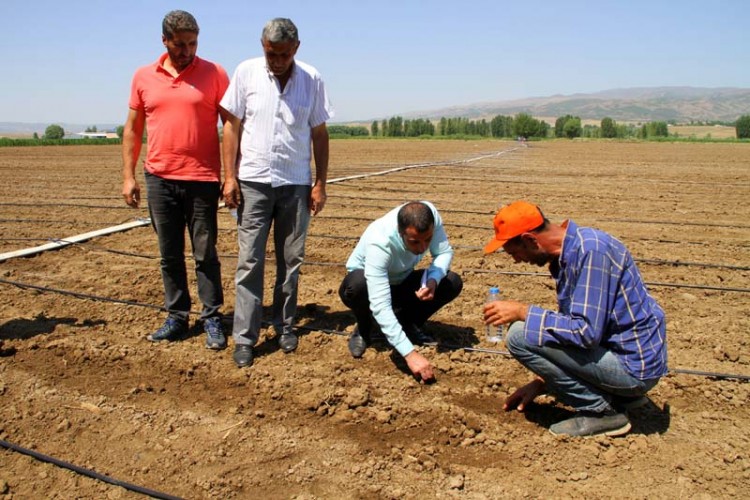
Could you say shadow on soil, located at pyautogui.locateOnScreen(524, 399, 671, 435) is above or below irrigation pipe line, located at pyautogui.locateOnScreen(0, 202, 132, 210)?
below

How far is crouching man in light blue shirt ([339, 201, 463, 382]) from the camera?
117 inches

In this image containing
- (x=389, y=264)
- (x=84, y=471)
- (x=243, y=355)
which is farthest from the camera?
(x=243, y=355)

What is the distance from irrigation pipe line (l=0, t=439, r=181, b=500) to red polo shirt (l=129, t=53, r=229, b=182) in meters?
1.58

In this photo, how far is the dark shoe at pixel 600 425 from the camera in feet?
8.80

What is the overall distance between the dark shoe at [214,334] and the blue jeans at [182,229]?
1.6 inches

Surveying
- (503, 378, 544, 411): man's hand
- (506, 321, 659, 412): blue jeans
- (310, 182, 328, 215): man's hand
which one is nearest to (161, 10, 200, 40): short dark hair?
(310, 182, 328, 215): man's hand

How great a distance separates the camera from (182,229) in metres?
3.60

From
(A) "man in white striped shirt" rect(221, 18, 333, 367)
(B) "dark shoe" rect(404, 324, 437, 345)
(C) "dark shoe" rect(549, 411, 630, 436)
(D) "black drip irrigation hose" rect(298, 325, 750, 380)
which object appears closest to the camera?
(C) "dark shoe" rect(549, 411, 630, 436)

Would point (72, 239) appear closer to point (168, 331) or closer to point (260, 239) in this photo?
point (168, 331)

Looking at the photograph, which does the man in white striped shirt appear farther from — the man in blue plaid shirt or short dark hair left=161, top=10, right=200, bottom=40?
the man in blue plaid shirt

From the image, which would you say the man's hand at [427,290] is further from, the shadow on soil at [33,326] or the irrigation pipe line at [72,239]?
the irrigation pipe line at [72,239]

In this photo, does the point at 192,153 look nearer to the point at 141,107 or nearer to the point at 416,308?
the point at 141,107

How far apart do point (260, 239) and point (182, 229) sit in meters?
0.59

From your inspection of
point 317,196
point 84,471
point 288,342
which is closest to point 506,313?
point 317,196
